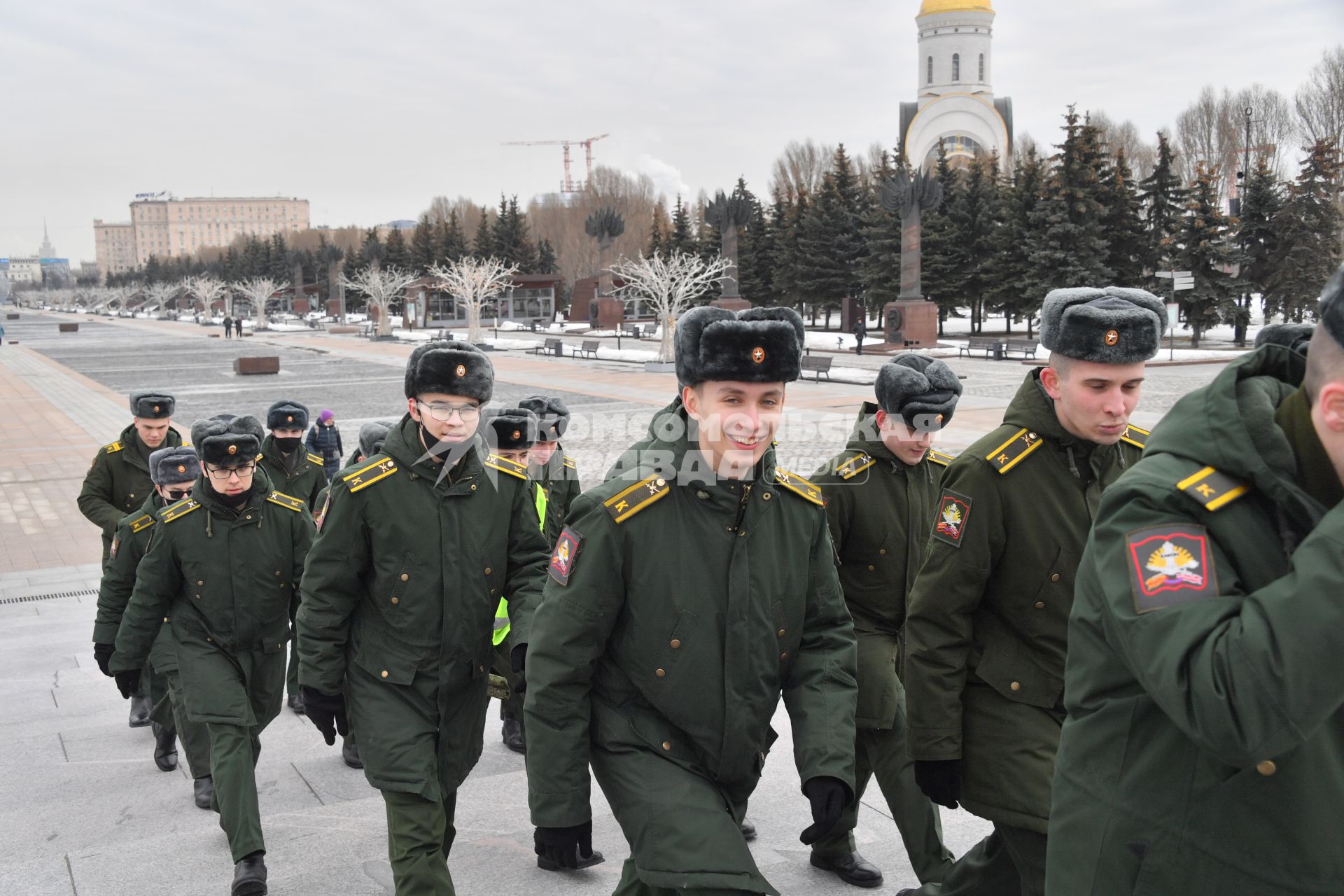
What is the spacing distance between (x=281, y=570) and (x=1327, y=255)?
4188 cm

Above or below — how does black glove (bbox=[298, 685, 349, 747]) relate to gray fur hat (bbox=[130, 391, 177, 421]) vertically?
below

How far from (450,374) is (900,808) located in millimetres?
2119

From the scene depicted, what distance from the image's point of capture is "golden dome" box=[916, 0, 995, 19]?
3280 inches

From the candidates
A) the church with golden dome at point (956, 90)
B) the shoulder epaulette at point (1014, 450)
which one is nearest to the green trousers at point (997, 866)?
the shoulder epaulette at point (1014, 450)

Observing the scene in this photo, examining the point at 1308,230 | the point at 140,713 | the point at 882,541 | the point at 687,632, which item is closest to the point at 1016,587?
the point at 687,632

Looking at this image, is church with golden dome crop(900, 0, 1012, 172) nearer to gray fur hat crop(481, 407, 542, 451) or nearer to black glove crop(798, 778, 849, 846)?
gray fur hat crop(481, 407, 542, 451)

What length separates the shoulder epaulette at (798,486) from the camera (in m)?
2.93

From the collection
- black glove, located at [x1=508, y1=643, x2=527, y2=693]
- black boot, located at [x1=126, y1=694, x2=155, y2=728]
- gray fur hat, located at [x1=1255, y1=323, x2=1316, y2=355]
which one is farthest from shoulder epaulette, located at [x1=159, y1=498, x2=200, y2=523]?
gray fur hat, located at [x1=1255, y1=323, x2=1316, y2=355]

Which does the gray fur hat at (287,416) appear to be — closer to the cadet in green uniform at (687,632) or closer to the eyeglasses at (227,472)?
the eyeglasses at (227,472)

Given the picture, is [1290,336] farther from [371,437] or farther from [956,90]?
[956,90]

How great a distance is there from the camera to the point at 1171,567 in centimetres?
175

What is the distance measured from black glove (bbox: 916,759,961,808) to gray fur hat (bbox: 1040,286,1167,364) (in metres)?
1.13

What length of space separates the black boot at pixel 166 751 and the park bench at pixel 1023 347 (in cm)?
3218

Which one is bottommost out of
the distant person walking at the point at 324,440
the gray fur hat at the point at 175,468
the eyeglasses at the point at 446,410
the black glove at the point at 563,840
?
the black glove at the point at 563,840
